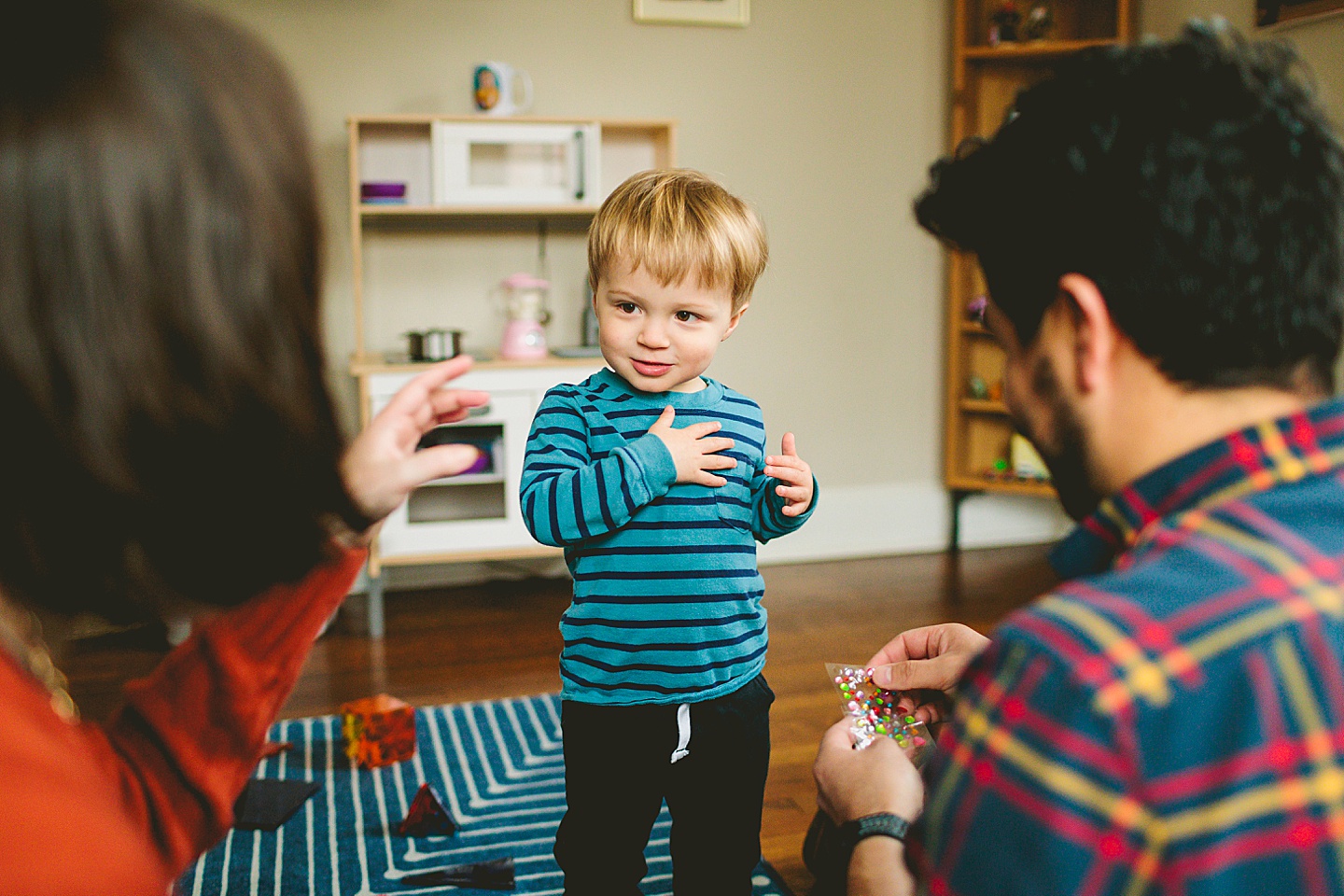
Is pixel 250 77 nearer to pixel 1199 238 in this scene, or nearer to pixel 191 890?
pixel 1199 238

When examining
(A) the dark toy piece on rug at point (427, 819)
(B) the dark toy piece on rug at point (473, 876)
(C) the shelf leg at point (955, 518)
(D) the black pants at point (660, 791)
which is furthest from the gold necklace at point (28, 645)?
(C) the shelf leg at point (955, 518)

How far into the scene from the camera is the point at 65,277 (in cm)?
52

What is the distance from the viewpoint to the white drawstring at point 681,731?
3.97ft

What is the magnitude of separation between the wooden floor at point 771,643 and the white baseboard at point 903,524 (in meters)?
0.09

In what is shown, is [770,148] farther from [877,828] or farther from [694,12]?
[877,828]

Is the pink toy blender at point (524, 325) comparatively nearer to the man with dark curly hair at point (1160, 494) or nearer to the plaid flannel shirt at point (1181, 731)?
the man with dark curly hair at point (1160, 494)

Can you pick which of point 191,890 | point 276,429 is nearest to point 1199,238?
point 276,429

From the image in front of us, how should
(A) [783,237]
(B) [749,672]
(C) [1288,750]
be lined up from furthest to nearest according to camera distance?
(A) [783,237] < (B) [749,672] < (C) [1288,750]

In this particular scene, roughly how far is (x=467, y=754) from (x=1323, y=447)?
1.93 metres

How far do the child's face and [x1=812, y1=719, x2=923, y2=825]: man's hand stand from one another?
0.51 metres

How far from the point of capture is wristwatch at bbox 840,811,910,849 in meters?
0.81

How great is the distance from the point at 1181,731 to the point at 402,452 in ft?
1.97

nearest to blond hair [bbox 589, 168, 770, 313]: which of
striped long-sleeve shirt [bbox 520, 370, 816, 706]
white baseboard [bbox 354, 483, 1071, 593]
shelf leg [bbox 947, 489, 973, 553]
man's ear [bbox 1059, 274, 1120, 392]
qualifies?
striped long-sleeve shirt [bbox 520, 370, 816, 706]

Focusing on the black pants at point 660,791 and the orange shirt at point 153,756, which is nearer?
the orange shirt at point 153,756
